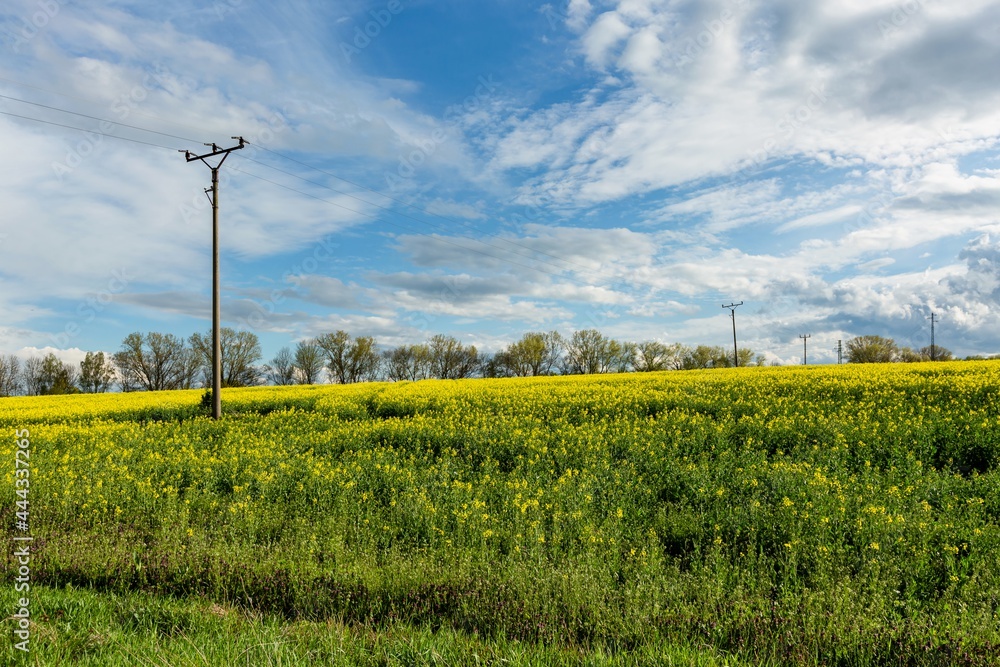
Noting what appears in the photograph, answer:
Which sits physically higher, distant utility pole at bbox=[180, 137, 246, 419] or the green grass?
distant utility pole at bbox=[180, 137, 246, 419]

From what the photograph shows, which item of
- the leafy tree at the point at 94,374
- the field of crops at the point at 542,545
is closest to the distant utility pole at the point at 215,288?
the field of crops at the point at 542,545

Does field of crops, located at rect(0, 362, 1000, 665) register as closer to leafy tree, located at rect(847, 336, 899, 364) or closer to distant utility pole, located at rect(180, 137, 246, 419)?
distant utility pole, located at rect(180, 137, 246, 419)

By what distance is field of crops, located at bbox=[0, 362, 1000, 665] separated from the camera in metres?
4.67

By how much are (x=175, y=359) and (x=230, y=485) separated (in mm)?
82190

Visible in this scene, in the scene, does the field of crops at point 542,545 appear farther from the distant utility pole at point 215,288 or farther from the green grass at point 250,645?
the distant utility pole at point 215,288

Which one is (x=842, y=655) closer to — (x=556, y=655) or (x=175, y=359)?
(x=556, y=655)

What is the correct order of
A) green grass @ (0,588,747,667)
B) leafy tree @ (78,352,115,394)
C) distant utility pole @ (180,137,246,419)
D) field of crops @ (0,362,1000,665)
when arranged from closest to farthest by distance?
1. green grass @ (0,588,747,667)
2. field of crops @ (0,362,1000,665)
3. distant utility pole @ (180,137,246,419)
4. leafy tree @ (78,352,115,394)

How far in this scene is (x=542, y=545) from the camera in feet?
22.5

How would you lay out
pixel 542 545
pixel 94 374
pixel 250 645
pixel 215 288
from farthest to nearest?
pixel 94 374, pixel 215 288, pixel 542 545, pixel 250 645

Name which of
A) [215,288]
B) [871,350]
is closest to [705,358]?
[871,350]

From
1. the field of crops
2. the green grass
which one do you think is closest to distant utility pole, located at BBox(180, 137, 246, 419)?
the field of crops

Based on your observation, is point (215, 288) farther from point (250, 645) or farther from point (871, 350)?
point (871, 350)

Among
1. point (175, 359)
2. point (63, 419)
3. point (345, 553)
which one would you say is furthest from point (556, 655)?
point (175, 359)

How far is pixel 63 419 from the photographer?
954 inches
